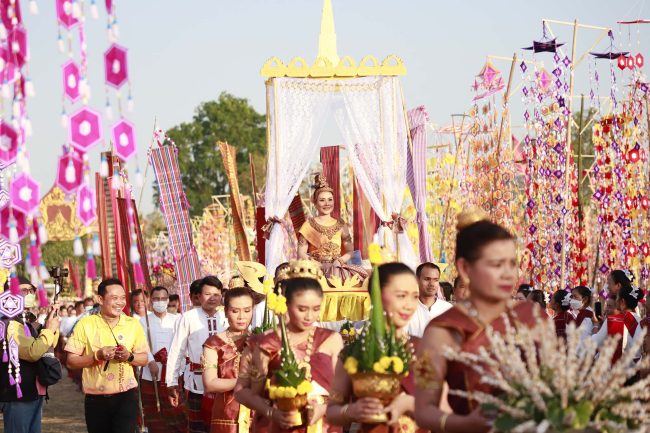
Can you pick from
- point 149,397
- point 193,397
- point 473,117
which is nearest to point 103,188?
point 149,397

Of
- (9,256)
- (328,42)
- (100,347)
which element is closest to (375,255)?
(9,256)

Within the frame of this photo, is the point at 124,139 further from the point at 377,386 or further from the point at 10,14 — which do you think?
the point at 377,386

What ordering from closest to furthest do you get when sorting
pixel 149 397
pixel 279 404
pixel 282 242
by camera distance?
pixel 279 404, pixel 149 397, pixel 282 242

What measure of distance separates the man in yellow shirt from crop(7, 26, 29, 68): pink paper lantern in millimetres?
3562

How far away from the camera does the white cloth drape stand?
14.4 metres

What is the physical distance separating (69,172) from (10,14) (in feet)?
3.57

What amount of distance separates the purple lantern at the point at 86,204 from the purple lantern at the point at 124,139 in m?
0.21

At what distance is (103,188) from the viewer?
491 inches

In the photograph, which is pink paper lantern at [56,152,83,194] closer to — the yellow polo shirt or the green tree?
the yellow polo shirt

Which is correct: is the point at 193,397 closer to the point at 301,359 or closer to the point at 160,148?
the point at 301,359

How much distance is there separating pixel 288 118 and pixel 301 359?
854 cm

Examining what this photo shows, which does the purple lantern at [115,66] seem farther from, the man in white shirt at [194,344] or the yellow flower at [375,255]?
the man in white shirt at [194,344]

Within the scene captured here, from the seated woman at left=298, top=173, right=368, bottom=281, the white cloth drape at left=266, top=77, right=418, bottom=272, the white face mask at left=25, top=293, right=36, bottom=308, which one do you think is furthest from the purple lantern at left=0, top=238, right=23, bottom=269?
the white cloth drape at left=266, top=77, right=418, bottom=272

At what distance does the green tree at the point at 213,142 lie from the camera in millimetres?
63625
